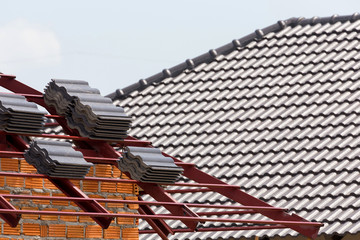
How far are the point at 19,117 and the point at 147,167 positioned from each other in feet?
3.83

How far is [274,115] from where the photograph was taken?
13.8 meters

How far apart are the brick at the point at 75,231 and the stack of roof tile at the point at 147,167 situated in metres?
0.63

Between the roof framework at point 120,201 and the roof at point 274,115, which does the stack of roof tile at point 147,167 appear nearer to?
the roof framework at point 120,201

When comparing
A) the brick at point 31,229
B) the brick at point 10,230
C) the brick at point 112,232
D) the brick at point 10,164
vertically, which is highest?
the brick at point 10,164

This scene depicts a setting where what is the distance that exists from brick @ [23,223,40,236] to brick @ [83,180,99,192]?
0.74m

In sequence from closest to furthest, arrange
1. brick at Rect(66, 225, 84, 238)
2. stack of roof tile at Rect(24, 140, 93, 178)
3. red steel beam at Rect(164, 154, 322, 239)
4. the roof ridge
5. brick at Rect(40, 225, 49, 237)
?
1. stack of roof tile at Rect(24, 140, 93, 178)
2. brick at Rect(40, 225, 49, 237)
3. brick at Rect(66, 225, 84, 238)
4. red steel beam at Rect(164, 154, 322, 239)
5. the roof ridge

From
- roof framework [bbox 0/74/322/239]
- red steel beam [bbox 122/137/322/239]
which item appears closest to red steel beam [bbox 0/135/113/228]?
roof framework [bbox 0/74/322/239]

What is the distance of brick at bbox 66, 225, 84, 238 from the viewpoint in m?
8.69

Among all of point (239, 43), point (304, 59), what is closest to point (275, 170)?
point (304, 59)

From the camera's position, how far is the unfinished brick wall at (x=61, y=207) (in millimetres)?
8414

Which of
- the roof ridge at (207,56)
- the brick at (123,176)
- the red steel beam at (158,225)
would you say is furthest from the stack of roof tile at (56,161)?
the roof ridge at (207,56)

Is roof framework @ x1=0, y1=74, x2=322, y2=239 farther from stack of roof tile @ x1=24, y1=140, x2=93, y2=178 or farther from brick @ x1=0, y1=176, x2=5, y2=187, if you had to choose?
brick @ x1=0, y1=176, x2=5, y2=187

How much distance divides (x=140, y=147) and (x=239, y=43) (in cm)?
706

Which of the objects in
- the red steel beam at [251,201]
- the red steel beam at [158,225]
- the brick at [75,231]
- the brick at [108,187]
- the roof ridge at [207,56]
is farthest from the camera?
the roof ridge at [207,56]
